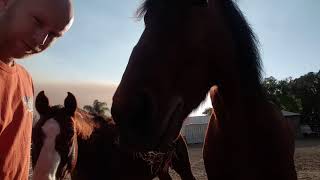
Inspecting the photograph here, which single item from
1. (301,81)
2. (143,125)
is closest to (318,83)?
(301,81)

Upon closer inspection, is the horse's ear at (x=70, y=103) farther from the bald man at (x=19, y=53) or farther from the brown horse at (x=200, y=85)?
the bald man at (x=19, y=53)

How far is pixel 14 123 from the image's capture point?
2.00m

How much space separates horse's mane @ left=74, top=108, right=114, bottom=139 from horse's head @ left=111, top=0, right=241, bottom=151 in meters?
2.31

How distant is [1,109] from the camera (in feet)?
6.07

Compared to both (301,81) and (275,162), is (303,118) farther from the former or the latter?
(275,162)

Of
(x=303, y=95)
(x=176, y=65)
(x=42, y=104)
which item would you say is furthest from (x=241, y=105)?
(x=303, y=95)

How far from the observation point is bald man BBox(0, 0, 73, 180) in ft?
5.60

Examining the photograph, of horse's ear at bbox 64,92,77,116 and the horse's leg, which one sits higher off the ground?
horse's ear at bbox 64,92,77,116

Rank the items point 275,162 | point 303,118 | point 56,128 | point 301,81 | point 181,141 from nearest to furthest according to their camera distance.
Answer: point 275,162 < point 56,128 < point 181,141 < point 303,118 < point 301,81

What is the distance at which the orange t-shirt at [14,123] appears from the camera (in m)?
1.88

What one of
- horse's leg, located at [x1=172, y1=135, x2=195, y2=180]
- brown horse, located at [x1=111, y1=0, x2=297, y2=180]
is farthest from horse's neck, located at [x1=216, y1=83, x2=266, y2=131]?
horse's leg, located at [x1=172, y1=135, x2=195, y2=180]

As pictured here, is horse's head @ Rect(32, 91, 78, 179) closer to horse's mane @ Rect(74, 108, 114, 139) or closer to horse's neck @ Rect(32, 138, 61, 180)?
horse's neck @ Rect(32, 138, 61, 180)

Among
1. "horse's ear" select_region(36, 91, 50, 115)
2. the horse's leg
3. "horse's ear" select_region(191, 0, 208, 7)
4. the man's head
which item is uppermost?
"horse's ear" select_region(191, 0, 208, 7)

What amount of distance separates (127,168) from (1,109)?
3.60 meters
